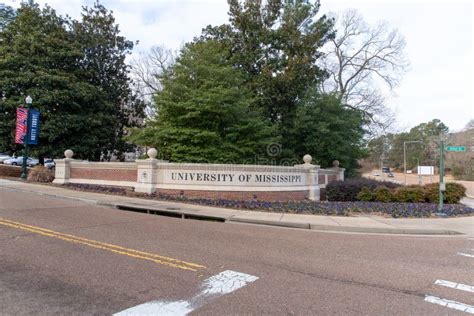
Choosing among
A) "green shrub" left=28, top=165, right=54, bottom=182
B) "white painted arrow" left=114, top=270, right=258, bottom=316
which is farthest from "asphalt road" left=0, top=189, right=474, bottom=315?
"green shrub" left=28, top=165, right=54, bottom=182

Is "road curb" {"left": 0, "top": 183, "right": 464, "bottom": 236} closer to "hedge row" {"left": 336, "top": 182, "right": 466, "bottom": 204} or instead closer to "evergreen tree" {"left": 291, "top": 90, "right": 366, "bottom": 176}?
"hedge row" {"left": 336, "top": 182, "right": 466, "bottom": 204}

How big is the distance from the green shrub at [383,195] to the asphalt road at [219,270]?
786cm

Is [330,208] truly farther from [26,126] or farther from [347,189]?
[26,126]

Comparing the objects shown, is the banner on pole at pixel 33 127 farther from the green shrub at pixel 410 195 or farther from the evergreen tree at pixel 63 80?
the green shrub at pixel 410 195

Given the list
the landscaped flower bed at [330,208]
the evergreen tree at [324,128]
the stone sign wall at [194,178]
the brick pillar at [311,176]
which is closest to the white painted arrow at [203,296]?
the landscaped flower bed at [330,208]

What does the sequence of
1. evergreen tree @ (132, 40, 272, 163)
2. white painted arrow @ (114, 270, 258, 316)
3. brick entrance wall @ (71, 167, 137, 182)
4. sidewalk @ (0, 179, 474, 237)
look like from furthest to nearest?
1. evergreen tree @ (132, 40, 272, 163)
2. brick entrance wall @ (71, 167, 137, 182)
3. sidewalk @ (0, 179, 474, 237)
4. white painted arrow @ (114, 270, 258, 316)

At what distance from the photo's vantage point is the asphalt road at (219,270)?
3988mm

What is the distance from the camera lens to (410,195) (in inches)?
646

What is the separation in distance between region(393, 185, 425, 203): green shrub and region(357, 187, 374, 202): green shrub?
1.16m

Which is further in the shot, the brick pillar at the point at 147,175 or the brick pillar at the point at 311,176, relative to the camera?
the brick pillar at the point at 311,176

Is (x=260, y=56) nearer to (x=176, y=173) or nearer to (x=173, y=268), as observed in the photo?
(x=176, y=173)

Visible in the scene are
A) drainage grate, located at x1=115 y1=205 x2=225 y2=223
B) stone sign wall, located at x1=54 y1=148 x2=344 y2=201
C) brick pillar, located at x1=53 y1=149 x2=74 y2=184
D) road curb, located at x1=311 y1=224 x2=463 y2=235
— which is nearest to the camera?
road curb, located at x1=311 y1=224 x2=463 y2=235

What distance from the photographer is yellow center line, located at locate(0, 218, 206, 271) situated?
17.9 feet

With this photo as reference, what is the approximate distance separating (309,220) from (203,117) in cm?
908
